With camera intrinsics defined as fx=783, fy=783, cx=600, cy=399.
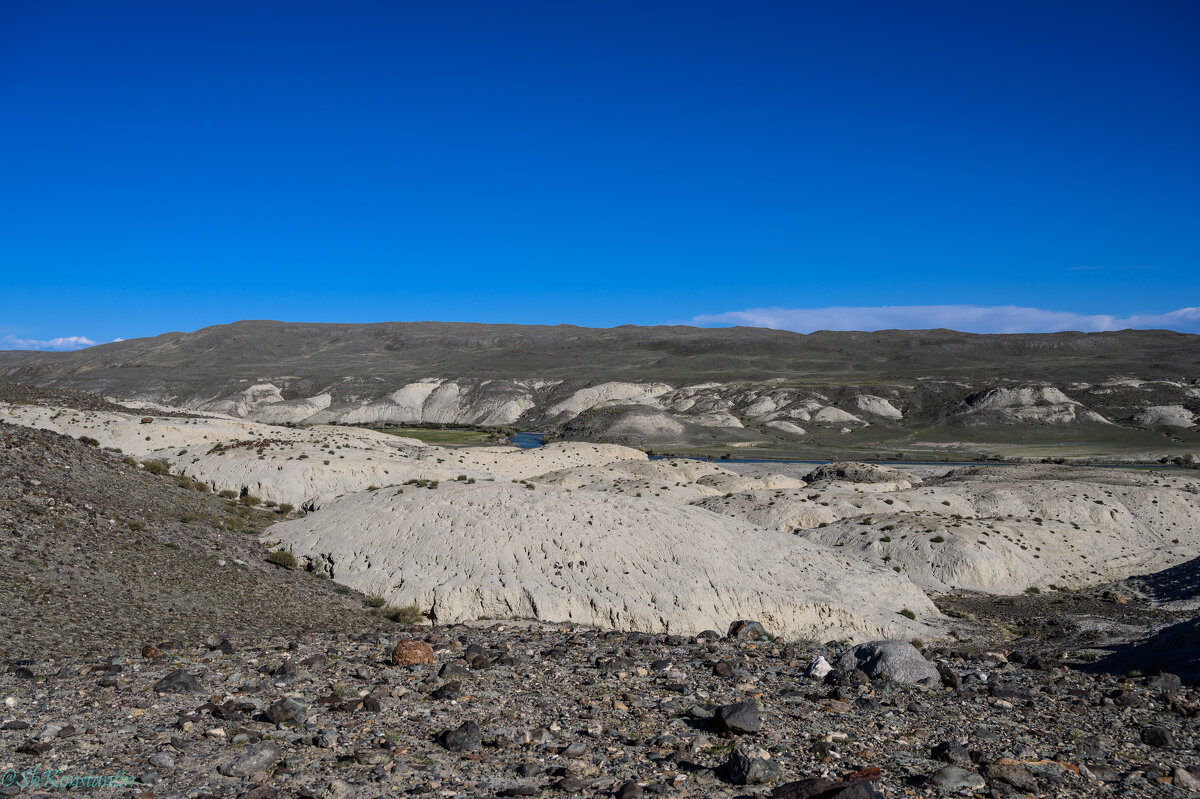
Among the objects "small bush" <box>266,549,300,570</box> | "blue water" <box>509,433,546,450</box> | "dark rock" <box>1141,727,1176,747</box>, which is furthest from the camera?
"blue water" <box>509,433,546,450</box>

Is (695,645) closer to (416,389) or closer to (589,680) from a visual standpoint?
(589,680)

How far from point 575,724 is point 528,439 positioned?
9390 centimetres

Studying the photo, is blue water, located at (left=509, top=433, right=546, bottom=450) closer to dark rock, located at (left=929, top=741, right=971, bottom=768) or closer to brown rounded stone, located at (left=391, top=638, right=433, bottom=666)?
brown rounded stone, located at (left=391, top=638, right=433, bottom=666)

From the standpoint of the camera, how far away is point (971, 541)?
1193 inches

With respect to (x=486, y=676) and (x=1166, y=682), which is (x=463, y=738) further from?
(x=1166, y=682)

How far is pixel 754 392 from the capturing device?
120m

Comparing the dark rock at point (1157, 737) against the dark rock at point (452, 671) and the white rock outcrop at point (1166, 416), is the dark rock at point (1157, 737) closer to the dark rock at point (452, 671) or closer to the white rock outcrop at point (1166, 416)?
the dark rock at point (452, 671)

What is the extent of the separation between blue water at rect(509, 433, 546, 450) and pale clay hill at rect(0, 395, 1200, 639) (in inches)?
1760

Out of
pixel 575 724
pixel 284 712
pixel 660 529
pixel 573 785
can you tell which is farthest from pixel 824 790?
pixel 660 529

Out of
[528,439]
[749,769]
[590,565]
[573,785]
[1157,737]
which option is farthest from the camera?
[528,439]

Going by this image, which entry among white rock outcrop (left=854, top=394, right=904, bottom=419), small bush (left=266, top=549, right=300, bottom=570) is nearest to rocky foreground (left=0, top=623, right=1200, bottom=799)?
small bush (left=266, top=549, right=300, bottom=570)

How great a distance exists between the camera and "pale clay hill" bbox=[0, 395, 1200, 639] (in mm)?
20656

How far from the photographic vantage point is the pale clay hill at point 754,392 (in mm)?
98625

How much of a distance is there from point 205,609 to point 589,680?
29.2 ft
